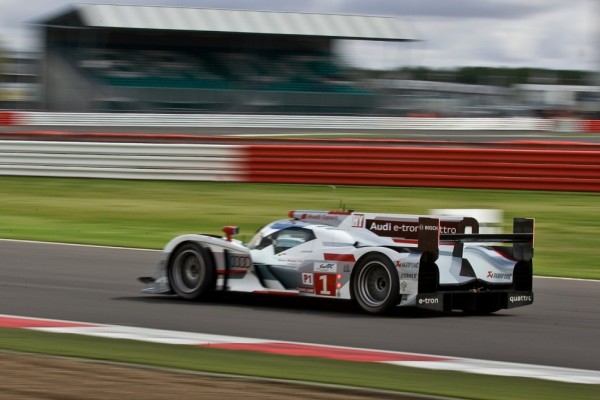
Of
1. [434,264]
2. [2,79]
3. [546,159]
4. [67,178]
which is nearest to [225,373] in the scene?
[434,264]

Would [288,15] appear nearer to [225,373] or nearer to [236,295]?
[236,295]

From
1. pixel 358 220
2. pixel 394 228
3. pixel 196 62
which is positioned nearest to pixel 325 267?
pixel 358 220

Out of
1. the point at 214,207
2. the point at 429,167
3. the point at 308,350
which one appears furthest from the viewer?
the point at 429,167

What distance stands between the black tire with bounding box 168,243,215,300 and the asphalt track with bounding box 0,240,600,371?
0.11 m

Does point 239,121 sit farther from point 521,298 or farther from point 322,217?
point 521,298

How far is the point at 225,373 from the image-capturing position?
5602mm

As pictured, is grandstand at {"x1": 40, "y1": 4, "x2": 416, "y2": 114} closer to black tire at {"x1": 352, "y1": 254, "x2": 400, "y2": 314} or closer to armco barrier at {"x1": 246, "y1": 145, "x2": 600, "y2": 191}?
armco barrier at {"x1": 246, "y1": 145, "x2": 600, "y2": 191}

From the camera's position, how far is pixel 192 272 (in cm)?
881

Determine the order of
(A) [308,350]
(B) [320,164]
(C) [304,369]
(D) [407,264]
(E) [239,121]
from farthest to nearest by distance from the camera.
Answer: (E) [239,121]
(B) [320,164]
(D) [407,264]
(A) [308,350]
(C) [304,369]

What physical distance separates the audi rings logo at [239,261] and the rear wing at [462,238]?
155cm

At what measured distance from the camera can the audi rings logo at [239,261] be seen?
8.45m

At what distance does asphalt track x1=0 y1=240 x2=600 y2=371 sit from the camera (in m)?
6.85

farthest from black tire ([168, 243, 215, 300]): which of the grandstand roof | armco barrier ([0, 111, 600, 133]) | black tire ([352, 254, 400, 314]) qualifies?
the grandstand roof

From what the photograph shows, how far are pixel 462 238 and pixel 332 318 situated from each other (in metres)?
1.16
